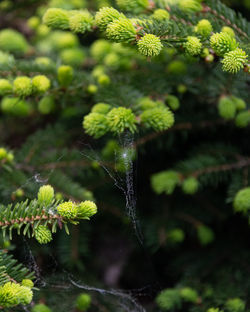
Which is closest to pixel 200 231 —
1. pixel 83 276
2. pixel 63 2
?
pixel 83 276

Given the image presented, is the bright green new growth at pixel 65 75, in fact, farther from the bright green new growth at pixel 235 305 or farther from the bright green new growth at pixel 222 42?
the bright green new growth at pixel 235 305

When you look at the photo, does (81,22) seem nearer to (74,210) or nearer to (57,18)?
(57,18)

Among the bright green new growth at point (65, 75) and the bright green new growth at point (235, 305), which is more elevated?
the bright green new growth at point (65, 75)

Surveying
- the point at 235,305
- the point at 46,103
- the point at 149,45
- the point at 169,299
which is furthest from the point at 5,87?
the point at 235,305

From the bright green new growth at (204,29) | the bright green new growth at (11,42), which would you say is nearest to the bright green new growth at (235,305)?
the bright green new growth at (204,29)

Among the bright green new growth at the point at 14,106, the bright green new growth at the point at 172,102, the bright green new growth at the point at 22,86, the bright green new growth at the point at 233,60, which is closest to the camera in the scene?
the bright green new growth at the point at 233,60

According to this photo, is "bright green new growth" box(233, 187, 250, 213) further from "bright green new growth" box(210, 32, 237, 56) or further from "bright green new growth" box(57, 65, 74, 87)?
"bright green new growth" box(57, 65, 74, 87)

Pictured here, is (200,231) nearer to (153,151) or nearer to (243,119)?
A: (153,151)
